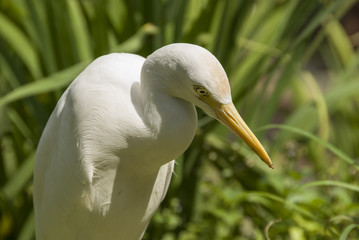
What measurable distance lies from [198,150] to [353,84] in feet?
2.14

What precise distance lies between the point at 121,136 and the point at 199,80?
218 mm

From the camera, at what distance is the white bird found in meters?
1.02

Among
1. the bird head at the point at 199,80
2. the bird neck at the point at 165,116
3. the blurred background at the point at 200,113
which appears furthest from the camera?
the blurred background at the point at 200,113

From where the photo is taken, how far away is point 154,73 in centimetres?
106

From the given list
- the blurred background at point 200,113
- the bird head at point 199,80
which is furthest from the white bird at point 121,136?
the blurred background at point 200,113

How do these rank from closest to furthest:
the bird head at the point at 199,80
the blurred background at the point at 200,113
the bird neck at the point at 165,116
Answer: the bird head at the point at 199,80 → the bird neck at the point at 165,116 → the blurred background at the point at 200,113

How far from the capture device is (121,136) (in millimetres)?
1119

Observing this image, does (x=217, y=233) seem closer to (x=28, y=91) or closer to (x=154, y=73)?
(x=28, y=91)

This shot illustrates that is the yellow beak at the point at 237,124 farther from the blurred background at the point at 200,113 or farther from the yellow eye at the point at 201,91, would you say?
the blurred background at the point at 200,113

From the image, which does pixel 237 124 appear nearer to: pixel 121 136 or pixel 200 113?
pixel 121 136

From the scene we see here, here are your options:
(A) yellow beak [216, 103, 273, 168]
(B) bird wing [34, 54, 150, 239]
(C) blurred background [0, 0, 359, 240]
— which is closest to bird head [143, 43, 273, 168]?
(A) yellow beak [216, 103, 273, 168]

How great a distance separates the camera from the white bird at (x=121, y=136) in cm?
102

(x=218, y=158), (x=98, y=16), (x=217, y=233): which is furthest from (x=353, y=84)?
(x=98, y=16)

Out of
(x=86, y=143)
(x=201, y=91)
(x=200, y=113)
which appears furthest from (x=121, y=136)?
(x=200, y=113)
